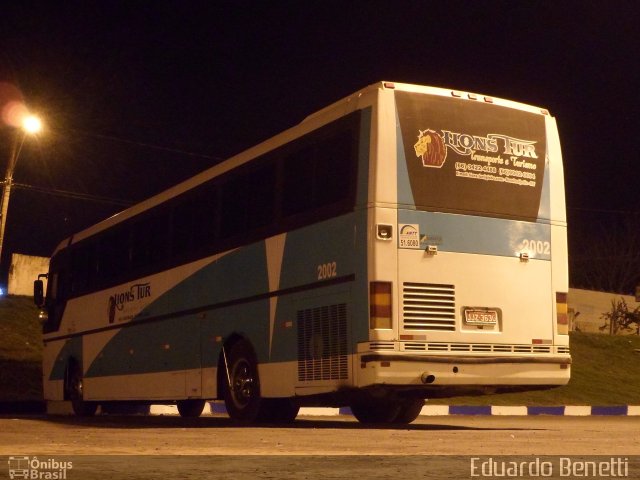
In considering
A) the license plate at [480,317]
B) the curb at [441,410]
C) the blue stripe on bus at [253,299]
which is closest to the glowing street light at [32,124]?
the curb at [441,410]

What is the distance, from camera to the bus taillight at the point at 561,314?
43.7ft

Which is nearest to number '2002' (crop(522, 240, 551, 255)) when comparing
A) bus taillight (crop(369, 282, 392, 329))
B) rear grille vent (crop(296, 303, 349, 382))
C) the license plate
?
the license plate

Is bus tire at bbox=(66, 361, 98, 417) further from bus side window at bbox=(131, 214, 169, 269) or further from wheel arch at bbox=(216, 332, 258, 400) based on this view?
wheel arch at bbox=(216, 332, 258, 400)

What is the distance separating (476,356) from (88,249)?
11.1 m

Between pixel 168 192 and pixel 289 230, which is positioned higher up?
pixel 168 192

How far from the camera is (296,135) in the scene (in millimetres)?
13734

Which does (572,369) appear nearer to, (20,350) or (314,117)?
(20,350)

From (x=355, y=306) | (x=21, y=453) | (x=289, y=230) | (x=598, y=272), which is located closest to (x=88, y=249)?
(x=289, y=230)

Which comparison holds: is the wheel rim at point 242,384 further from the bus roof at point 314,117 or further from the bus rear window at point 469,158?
the bus rear window at point 469,158

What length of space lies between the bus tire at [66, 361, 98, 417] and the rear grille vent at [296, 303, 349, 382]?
949 centimetres

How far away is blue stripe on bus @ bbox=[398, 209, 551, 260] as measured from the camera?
41.0ft

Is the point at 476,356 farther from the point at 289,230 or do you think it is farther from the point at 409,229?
the point at 289,230

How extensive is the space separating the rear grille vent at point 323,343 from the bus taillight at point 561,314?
9.43 ft

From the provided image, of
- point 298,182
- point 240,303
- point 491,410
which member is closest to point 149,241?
point 240,303
